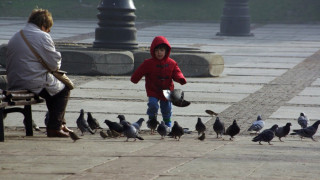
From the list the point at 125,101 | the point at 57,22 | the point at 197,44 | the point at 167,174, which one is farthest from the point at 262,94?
the point at 57,22

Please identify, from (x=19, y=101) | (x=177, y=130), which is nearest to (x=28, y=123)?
(x=19, y=101)

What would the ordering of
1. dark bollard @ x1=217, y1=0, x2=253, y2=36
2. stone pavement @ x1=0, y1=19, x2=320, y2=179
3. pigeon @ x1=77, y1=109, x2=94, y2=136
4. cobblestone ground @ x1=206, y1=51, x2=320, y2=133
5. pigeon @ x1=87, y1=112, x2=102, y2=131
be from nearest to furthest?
stone pavement @ x1=0, y1=19, x2=320, y2=179 < pigeon @ x1=77, y1=109, x2=94, y2=136 < pigeon @ x1=87, y1=112, x2=102, y2=131 < cobblestone ground @ x1=206, y1=51, x2=320, y2=133 < dark bollard @ x1=217, y1=0, x2=253, y2=36

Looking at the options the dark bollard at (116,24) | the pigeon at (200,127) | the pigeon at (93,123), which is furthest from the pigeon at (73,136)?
the dark bollard at (116,24)

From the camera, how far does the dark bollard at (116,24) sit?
1619 centimetres

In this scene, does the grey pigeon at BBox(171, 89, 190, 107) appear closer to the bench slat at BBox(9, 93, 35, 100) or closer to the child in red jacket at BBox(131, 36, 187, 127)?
the child in red jacket at BBox(131, 36, 187, 127)

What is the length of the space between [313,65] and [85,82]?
5968 mm

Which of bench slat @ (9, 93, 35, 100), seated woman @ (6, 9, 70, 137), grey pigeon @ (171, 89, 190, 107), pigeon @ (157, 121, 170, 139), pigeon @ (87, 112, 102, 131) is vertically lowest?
pigeon @ (87, 112, 102, 131)

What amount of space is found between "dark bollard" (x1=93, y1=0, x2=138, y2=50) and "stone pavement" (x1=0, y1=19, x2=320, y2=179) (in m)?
1.41

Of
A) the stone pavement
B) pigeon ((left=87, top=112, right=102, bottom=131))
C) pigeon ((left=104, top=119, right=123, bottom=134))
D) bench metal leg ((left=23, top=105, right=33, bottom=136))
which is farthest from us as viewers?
pigeon ((left=87, top=112, right=102, bottom=131))

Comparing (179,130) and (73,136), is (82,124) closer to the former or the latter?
(73,136)

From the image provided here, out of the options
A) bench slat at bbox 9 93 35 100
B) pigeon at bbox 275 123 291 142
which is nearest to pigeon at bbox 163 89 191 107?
pigeon at bbox 275 123 291 142

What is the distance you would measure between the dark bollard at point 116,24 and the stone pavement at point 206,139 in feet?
4.62

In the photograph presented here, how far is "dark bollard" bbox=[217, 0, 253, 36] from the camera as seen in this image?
27.2m

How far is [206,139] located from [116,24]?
7742mm
